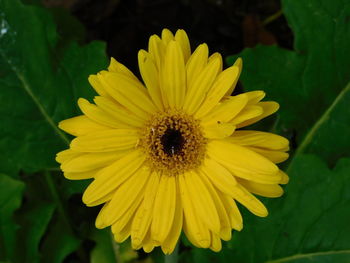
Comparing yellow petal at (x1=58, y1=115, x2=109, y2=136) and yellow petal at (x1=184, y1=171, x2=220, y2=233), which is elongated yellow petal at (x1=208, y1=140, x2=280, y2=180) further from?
yellow petal at (x1=58, y1=115, x2=109, y2=136)

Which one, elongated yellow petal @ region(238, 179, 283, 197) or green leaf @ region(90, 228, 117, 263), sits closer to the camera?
elongated yellow petal @ region(238, 179, 283, 197)

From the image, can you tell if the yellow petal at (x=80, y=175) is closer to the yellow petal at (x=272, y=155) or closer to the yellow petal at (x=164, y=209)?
the yellow petal at (x=164, y=209)

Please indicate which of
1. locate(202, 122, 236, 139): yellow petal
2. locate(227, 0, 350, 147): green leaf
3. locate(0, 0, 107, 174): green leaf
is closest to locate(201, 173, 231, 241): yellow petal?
locate(202, 122, 236, 139): yellow petal

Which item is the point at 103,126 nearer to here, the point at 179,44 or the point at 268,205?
the point at 179,44

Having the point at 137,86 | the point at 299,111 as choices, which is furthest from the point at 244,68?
the point at 137,86

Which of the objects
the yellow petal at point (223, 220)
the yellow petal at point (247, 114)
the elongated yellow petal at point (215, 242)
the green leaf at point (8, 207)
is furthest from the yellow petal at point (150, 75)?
the green leaf at point (8, 207)

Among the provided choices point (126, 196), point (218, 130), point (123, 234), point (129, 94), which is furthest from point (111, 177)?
point (218, 130)
